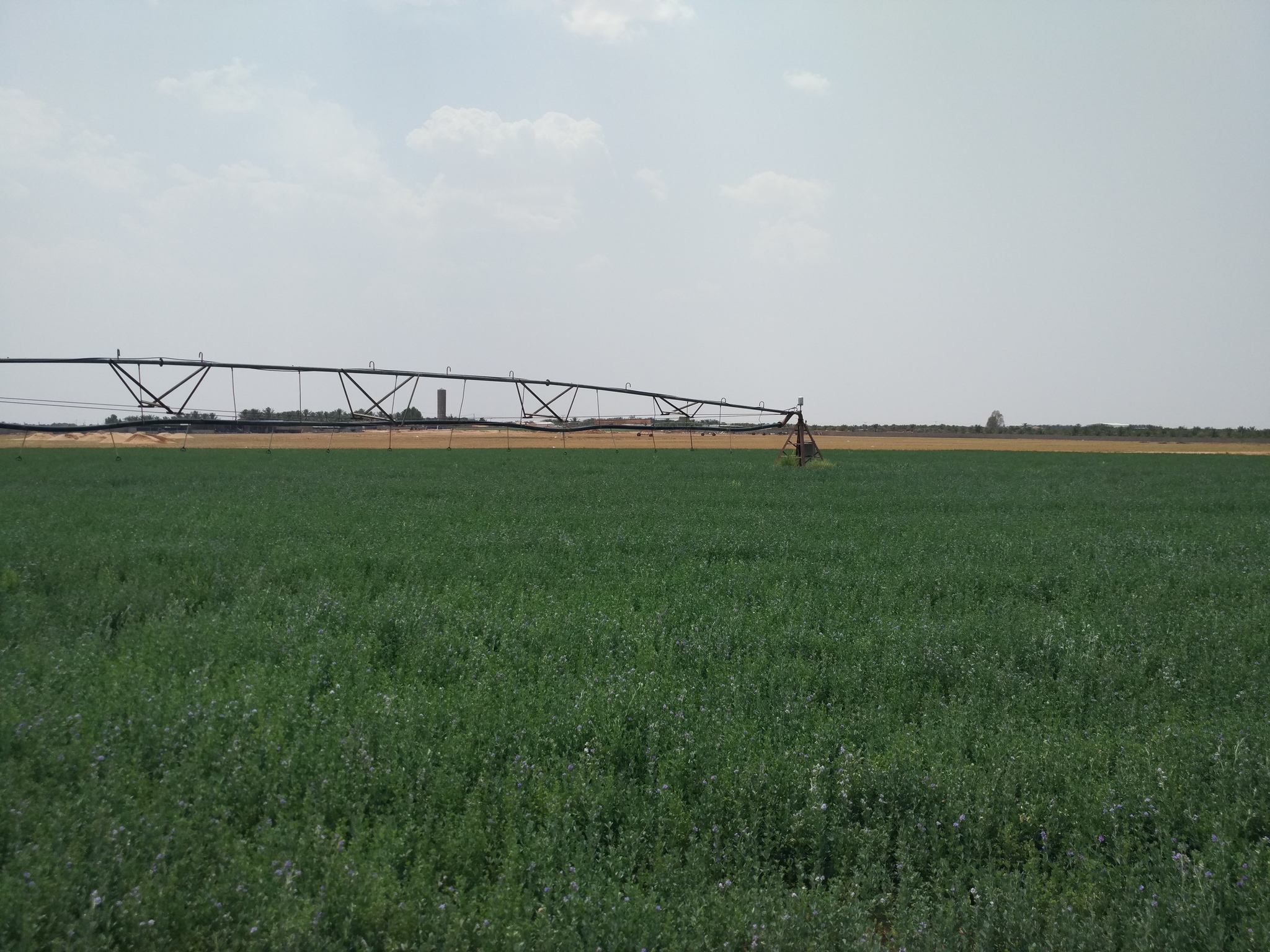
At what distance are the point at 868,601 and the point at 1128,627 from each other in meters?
2.53

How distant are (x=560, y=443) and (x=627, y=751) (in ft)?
228

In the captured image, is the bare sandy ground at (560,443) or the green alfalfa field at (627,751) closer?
the green alfalfa field at (627,751)

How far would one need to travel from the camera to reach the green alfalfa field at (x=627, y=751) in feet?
11.5

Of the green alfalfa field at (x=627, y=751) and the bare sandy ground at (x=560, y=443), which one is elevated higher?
the bare sandy ground at (x=560, y=443)

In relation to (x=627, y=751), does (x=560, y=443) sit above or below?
above

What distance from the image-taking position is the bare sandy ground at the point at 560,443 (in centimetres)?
6212

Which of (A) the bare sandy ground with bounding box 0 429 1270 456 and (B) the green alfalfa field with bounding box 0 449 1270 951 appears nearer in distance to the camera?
(B) the green alfalfa field with bounding box 0 449 1270 951

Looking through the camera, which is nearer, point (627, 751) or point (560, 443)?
point (627, 751)

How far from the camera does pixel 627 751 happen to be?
4992 millimetres

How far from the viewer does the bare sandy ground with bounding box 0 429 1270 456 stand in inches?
2446

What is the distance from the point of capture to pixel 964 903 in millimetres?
3627

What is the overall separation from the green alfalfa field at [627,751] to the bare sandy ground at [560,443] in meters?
48.8

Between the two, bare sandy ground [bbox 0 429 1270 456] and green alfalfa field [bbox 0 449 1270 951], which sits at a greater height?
bare sandy ground [bbox 0 429 1270 456]

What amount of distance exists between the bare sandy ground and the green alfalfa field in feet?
160
